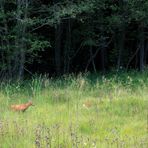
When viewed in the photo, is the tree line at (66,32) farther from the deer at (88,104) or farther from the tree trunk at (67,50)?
the deer at (88,104)

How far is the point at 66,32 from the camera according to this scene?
59.8 feet

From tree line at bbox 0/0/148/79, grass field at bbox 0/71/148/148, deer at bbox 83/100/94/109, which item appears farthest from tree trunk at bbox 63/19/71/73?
deer at bbox 83/100/94/109

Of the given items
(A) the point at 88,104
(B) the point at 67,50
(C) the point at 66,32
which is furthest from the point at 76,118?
(C) the point at 66,32

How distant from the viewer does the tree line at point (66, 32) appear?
41.0 ft

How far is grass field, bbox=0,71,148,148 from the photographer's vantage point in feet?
17.2

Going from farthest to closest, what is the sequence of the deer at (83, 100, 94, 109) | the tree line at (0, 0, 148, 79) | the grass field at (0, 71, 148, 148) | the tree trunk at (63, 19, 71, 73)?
the tree trunk at (63, 19, 71, 73)
the tree line at (0, 0, 148, 79)
the deer at (83, 100, 94, 109)
the grass field at (0, 71, 148, 148)

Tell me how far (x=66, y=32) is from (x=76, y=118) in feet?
38.5

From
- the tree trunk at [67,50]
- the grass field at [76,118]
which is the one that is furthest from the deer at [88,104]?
the tree trunk at [67,50]

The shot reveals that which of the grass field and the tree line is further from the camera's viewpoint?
the tree line

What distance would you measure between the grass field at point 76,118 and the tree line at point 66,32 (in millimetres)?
2789

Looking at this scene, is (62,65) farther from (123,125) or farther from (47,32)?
(123,125)

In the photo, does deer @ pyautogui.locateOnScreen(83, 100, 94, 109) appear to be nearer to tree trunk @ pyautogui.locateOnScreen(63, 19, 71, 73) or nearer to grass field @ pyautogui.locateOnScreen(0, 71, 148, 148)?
grass field @ pyautogui.locateOnScreen(0, 71, 148, 148)

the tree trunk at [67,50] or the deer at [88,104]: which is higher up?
the deer at [88,104]

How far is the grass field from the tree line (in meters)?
2.79
